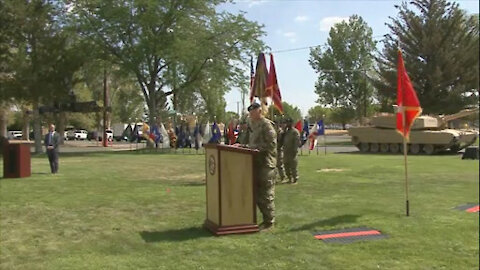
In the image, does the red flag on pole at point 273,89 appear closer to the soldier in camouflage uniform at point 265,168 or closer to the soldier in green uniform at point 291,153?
the soldier in green uniform at point 291,153

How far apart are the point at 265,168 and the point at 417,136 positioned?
78.8 ft

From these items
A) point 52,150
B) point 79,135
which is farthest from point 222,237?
point 79,135

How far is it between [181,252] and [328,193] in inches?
229

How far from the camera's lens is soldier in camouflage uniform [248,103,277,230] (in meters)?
7.61

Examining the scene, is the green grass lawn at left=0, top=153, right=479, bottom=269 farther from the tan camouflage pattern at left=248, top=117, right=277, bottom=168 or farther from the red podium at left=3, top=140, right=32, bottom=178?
the red podium at left=3, top=140, right=32, bottom=178

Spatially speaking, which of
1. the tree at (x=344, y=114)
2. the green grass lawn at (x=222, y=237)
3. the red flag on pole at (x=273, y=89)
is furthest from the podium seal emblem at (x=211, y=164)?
the tree at (x=344, y=114)

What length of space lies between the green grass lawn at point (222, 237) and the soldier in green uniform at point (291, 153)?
0.44 metres

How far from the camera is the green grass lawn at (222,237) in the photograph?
19.1ft

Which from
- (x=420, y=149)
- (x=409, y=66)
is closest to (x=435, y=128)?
(x=420, y=149)

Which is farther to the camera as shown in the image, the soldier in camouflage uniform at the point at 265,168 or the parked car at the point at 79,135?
the parked car at the point at 79,135

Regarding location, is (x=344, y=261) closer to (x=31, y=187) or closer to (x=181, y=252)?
(x=181, y=252)

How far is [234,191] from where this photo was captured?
A: 7266 millimetres

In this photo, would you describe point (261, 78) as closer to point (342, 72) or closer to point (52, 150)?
point (52, 150)

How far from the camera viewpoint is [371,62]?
158 feet
